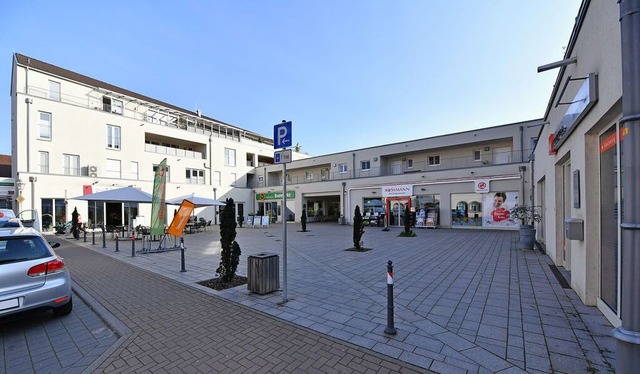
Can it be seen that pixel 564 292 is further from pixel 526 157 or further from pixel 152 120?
pixel 152 120

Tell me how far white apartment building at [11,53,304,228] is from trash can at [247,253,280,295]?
746 inches

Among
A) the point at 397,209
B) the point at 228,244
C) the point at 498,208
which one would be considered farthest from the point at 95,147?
the point at 498,208

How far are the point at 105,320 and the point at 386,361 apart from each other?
14.1ft

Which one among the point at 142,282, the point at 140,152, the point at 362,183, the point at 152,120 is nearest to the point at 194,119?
the point at 152,120

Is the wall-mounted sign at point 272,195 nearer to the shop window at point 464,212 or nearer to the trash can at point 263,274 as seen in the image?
the shop window at point 464,212

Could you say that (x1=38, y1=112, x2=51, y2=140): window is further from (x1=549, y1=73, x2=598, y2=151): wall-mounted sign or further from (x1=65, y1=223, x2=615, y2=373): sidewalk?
(x1=549, y1=73, x2=598, y2=151): wall-mounted sign

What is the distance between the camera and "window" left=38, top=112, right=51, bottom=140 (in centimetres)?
2103

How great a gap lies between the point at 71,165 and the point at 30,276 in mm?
23823

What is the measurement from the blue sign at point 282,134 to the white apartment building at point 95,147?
65.2 feet

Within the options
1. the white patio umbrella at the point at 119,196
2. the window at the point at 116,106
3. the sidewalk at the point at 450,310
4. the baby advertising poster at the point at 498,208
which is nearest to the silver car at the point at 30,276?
the sidewalk at the point at 450,310

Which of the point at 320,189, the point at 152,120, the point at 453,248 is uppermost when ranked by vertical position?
the point at 152,120

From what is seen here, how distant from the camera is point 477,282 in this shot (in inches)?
249

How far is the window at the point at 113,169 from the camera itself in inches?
965

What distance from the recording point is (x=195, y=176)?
103ft
